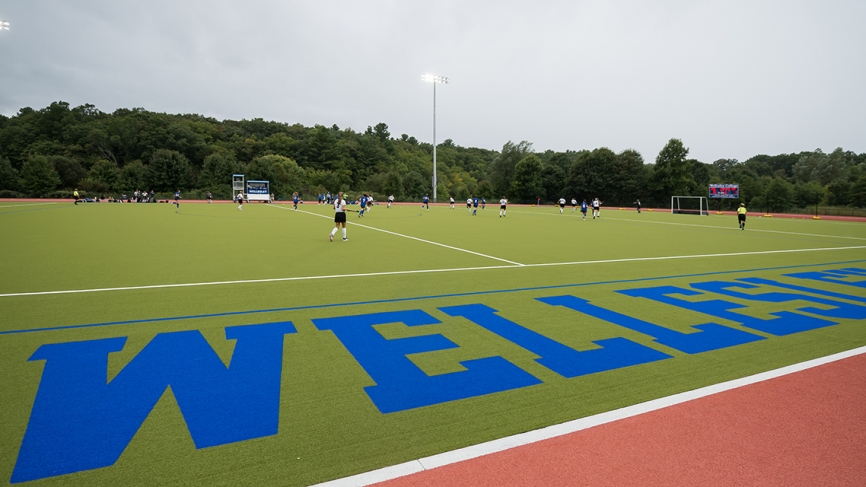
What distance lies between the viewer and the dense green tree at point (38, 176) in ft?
258

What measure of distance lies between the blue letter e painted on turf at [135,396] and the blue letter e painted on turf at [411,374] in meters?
0.92

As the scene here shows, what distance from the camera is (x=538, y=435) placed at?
361cm

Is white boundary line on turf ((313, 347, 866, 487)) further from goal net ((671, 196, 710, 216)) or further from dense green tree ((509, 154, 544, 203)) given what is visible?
dense green tree ((509, 154, 544, 203))

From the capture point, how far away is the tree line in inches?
2960

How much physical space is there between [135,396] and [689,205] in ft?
229

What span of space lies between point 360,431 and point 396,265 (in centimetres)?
845

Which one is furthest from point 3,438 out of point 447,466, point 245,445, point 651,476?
point 651,476

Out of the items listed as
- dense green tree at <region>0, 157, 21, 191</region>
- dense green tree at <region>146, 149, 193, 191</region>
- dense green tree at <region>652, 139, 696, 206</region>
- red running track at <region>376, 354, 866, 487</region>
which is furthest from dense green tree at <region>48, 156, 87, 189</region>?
red running track at <region>376, 354, 866, 487</region>

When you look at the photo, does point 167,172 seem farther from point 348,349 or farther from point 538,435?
point 538,435

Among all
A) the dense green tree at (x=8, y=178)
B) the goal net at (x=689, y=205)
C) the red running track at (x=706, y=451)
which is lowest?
the red running track at (x=706, y=451)

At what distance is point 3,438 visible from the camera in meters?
3.50

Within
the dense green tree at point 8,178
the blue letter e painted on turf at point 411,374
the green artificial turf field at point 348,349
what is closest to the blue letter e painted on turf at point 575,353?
the green artificial turf field at point 348,349

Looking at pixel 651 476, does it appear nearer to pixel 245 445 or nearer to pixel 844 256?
pixel 245 445

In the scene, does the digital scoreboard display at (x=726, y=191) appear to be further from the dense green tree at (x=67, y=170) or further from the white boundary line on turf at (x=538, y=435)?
the dense green tree at (x=67, y=170)
